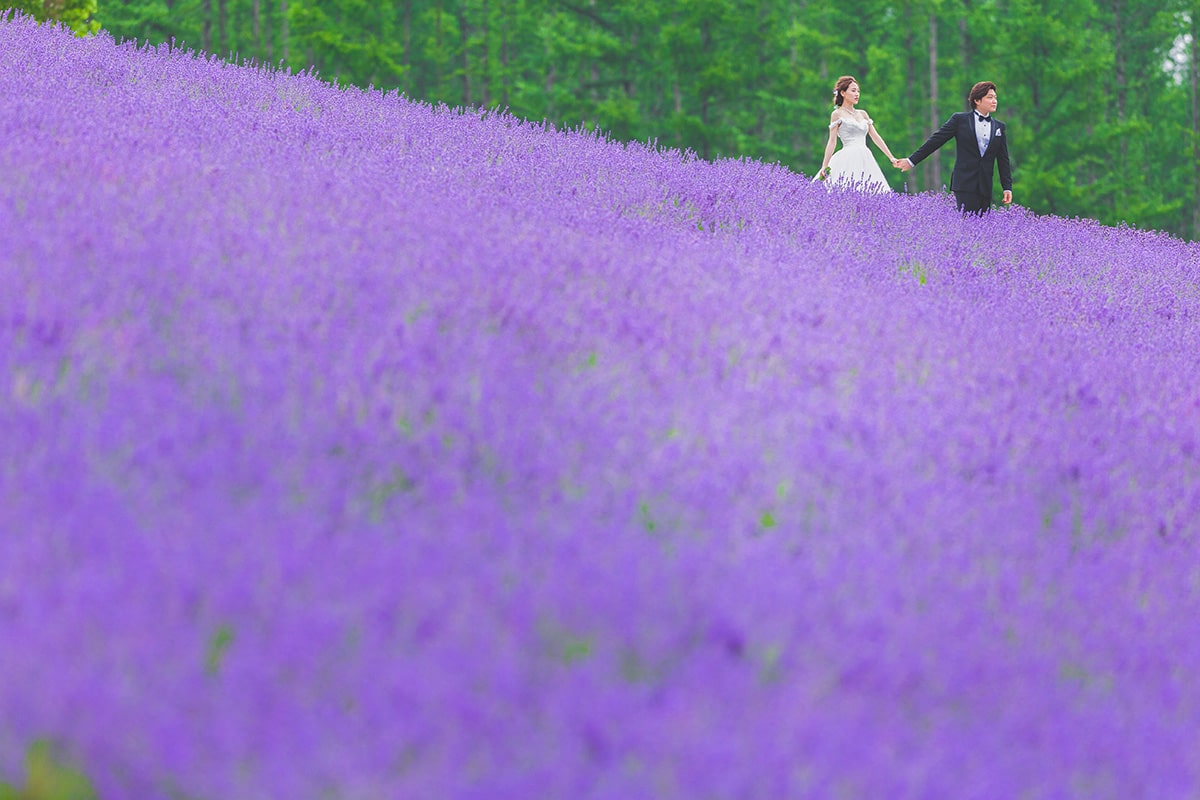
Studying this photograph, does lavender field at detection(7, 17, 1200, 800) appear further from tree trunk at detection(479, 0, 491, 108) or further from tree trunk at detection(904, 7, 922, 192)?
tree trunk at detection(479, 0, 491, 108)

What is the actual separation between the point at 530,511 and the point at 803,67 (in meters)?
37.2

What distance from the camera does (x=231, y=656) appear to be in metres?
1.82

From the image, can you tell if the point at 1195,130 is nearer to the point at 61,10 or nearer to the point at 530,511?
the point at 61,10

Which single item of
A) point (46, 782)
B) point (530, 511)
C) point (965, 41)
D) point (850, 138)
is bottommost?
point (46, 782)

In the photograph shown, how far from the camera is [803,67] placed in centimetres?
3716

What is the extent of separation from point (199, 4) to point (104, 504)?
4864 cm

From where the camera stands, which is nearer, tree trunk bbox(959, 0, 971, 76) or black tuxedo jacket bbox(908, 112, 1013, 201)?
black tuxedo jacket bbox(908, 112, 1013, 201)

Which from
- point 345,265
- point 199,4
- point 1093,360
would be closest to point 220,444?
point 345,265

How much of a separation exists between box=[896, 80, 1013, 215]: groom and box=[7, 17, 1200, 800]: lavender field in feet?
17.0

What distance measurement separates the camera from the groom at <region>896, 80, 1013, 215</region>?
1003 cm

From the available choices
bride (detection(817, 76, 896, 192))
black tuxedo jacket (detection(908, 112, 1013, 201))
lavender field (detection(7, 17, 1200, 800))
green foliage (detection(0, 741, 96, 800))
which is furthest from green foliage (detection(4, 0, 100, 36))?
green foliage (detection(0, 741, 96, 800))

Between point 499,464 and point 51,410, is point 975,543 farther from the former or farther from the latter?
point 51,410

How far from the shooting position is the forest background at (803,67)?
30.3 meters

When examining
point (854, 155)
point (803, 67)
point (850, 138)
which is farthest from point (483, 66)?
point (854, 155)
